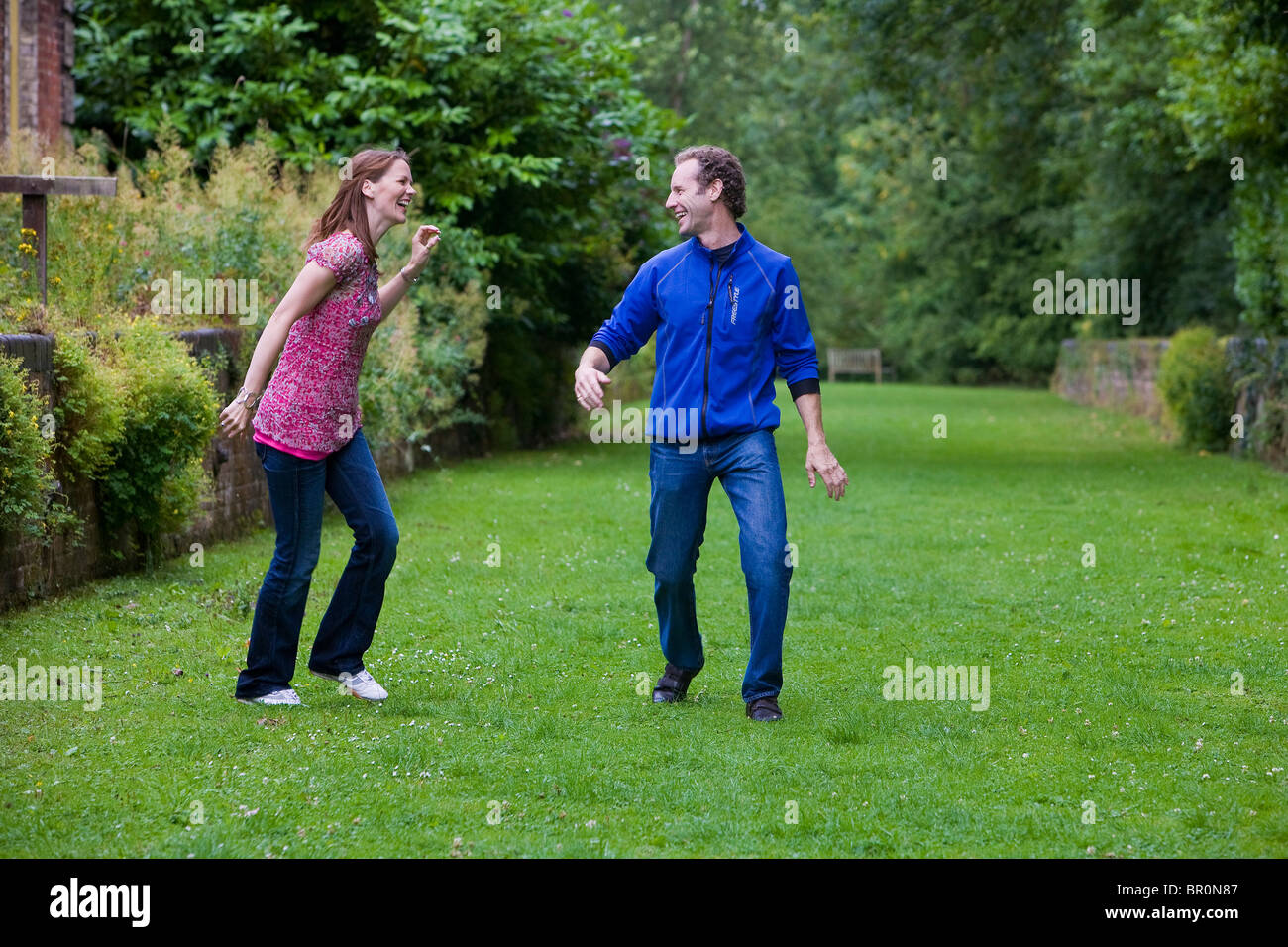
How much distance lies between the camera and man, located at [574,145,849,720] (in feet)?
20.5

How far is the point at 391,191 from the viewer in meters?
6.32

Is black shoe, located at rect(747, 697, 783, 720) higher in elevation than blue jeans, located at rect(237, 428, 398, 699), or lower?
lower

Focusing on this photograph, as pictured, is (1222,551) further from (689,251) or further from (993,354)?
(993,354)

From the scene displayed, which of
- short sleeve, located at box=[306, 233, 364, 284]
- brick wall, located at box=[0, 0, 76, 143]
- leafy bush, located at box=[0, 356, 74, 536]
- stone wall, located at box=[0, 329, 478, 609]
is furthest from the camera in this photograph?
brick wall, located at box=[0, 0, 76, 143]

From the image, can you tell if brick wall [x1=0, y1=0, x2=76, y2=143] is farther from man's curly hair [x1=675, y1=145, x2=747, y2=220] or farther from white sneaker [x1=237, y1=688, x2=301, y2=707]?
man's curly hair [x1=675, y1=145, x2=747, y2=220]

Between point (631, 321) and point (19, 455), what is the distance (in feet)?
10.4

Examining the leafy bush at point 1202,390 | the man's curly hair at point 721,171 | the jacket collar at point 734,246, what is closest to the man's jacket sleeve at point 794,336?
the jacket collar at point 734,246

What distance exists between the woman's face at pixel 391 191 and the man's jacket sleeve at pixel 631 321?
0.96 m

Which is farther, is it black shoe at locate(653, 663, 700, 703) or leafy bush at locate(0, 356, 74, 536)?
leafy bush at locate(0, 356, 74, 536)

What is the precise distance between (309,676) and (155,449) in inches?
111

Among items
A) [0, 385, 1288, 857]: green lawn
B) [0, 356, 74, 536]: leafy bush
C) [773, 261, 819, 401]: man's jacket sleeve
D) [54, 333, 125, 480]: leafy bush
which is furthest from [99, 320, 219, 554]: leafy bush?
[773, 261, 819, 401]: man's jacket sleeve

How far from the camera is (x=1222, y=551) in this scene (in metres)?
11.5

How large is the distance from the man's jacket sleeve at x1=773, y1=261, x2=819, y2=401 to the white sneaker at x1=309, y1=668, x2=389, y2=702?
2151 mm
